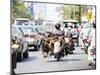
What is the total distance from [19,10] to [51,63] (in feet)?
2.21

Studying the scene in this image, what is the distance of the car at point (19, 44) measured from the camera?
7.47 feet

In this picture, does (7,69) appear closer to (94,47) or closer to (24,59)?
(24,59)

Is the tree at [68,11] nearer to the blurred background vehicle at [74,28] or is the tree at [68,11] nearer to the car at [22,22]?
the blurred background vehicle at [74,28]

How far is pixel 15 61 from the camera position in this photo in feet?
7.47

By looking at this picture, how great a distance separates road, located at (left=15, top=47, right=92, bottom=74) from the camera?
2.33m

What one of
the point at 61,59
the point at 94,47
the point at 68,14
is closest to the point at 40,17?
the point at 68,14

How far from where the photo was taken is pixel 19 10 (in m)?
2.31

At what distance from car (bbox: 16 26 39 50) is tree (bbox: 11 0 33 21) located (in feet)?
→ 0.42

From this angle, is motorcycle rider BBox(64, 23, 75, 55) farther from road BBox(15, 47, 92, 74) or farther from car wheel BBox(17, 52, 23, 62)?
car wheel BBox(17, 52, 23, 62)

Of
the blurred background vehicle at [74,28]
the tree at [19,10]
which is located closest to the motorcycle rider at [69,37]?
the blurred background vehicle at [74,28]

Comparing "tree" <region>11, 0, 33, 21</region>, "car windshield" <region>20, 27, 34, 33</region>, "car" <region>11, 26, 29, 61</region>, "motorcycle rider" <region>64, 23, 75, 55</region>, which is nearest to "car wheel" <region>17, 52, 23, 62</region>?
"car" <region>11, 26, 29, 61</region>

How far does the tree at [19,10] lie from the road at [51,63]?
1.35 feet

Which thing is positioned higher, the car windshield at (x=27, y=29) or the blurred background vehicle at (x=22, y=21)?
the blurred background vehicle at (x=22, y=21)

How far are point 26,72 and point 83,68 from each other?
27.5 inches
